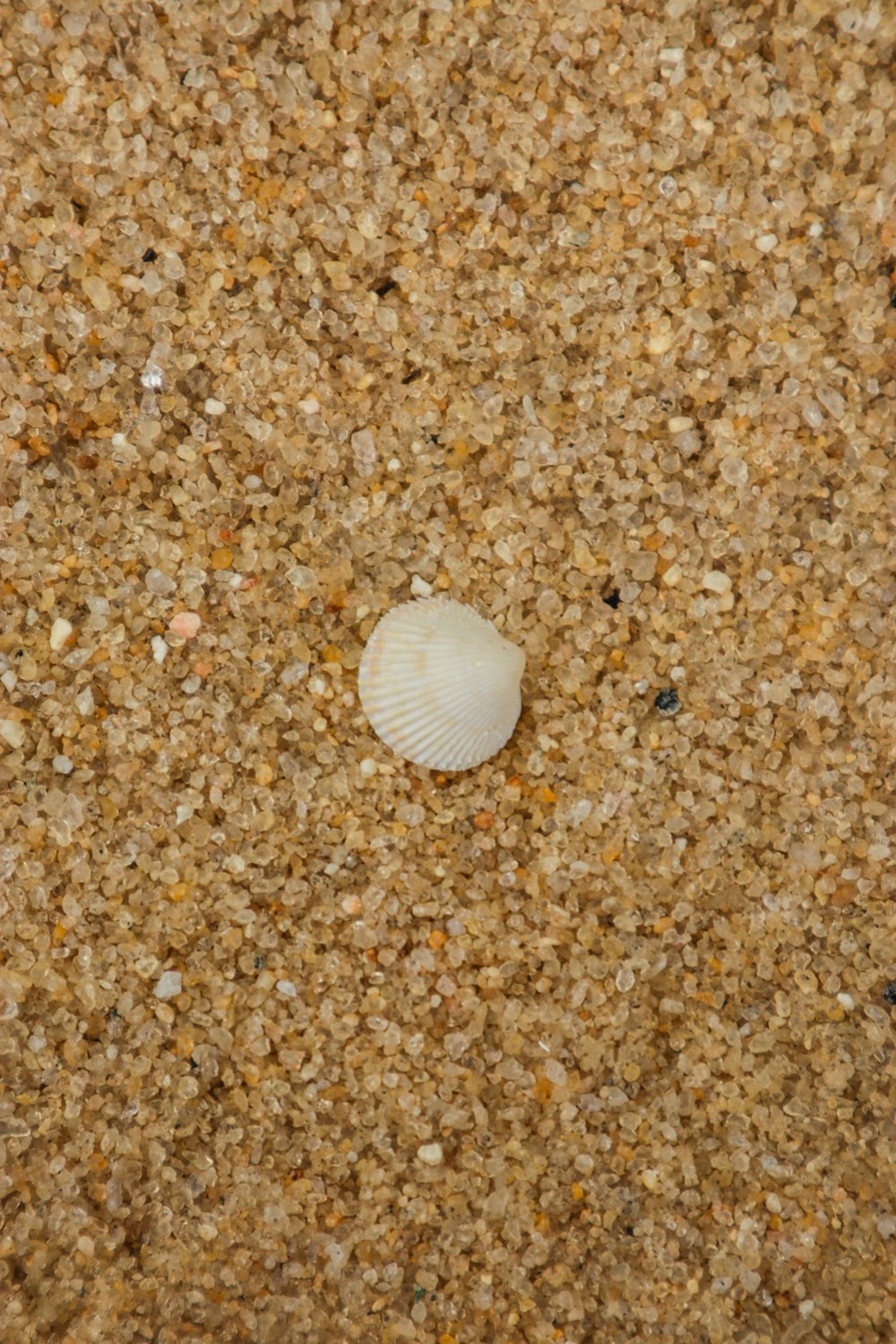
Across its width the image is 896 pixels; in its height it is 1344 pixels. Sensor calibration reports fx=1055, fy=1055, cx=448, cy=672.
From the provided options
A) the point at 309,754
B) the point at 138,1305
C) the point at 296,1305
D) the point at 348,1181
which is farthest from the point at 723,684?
the point at 138,1305

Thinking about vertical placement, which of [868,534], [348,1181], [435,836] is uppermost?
[868,534]

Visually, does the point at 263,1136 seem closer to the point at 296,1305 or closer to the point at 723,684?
the point at 296,1305

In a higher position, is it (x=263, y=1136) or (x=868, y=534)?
(x=868, y=534)

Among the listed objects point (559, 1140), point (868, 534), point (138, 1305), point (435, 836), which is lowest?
point (138, 1305)

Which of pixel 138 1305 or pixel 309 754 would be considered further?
pixel 309 754

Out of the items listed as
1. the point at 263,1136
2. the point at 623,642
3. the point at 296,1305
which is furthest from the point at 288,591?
the point at 296,1305

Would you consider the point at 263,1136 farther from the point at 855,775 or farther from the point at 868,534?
the point at 868,534
